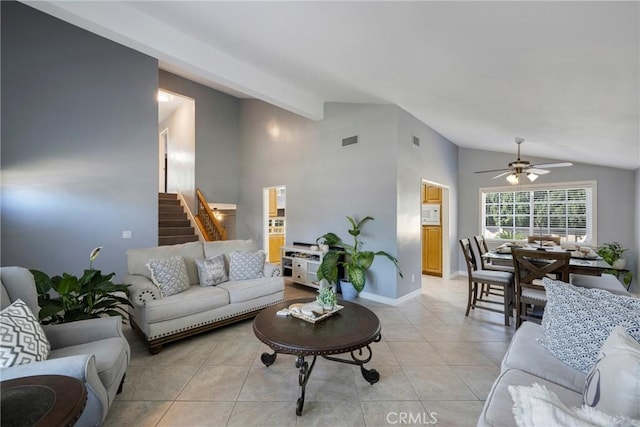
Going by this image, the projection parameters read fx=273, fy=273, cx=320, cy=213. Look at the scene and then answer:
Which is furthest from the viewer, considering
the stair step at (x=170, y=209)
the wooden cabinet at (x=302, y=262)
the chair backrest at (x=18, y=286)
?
the stair step at (x=170, y=209)

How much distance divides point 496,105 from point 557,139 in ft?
5.09

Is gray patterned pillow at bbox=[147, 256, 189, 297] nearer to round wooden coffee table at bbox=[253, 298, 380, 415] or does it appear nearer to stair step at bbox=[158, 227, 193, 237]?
round wooden coffee table at bbox=[253, 298, 380, 415]

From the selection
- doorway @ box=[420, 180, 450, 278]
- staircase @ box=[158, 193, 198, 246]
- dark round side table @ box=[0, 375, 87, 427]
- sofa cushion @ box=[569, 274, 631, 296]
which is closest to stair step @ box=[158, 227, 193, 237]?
staircase @ box=[158, 193, 198, 246]

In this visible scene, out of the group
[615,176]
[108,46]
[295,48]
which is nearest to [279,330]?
[295,48]

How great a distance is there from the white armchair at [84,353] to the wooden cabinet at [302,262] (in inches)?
123

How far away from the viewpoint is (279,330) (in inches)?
81.6

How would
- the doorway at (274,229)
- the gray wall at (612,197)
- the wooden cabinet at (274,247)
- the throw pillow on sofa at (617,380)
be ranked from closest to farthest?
the throw pillow on sofa at (617,380)
the gray wall at (612,197)
the doorway at (274,229)
the wooden cabinet at (274,247)

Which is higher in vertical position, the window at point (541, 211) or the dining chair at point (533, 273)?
the window at point (541, 211)

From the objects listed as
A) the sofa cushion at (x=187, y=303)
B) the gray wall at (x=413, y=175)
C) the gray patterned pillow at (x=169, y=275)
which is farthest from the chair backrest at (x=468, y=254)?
the gray patterned pillow at (x=169, y=275)

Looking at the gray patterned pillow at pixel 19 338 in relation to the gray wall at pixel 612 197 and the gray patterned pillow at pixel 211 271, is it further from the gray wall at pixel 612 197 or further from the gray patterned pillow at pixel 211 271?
the gray wall at pixel 612 197

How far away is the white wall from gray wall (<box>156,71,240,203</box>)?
0.62ft

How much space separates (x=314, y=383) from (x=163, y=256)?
2305mm

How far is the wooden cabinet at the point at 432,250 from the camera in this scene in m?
6.05

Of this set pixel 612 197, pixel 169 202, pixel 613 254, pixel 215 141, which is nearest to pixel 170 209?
pixel 169 202
